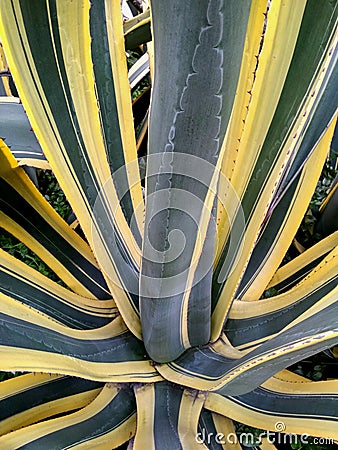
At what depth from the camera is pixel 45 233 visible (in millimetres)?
708

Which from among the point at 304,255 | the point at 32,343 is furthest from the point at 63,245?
the point at 304,255

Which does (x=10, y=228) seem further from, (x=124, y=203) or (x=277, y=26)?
(x=277, y=26)

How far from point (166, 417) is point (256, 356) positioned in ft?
0.51

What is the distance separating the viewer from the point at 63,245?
2.37 ft

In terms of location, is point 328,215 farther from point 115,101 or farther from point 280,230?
point 115,101

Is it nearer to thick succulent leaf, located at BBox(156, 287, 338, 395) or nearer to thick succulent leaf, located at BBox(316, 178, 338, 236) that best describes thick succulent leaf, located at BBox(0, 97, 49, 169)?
thick succulent leaf, located at BBox(156, 287, 338, 395)

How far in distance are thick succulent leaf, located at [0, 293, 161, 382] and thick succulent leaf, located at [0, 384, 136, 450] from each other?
1.6 inches

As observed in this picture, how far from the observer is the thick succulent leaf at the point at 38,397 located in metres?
0.61

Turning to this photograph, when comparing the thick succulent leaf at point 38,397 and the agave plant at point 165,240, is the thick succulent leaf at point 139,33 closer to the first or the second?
the agave plant at point 165,240

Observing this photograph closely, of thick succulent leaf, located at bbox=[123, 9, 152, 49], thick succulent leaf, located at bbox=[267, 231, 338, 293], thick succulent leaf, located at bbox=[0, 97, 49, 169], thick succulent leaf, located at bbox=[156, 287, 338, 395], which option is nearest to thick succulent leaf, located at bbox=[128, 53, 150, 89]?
thick succulent leaf, located at bbox=[123, 9, 152, 49]

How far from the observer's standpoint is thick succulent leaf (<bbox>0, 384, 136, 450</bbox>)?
1.78 ft

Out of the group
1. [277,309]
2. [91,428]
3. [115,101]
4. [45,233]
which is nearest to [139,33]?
[115,101]

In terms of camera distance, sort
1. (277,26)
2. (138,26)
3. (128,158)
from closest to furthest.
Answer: (277,26), (128,158), (138,26)

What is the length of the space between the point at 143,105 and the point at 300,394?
62 cm
